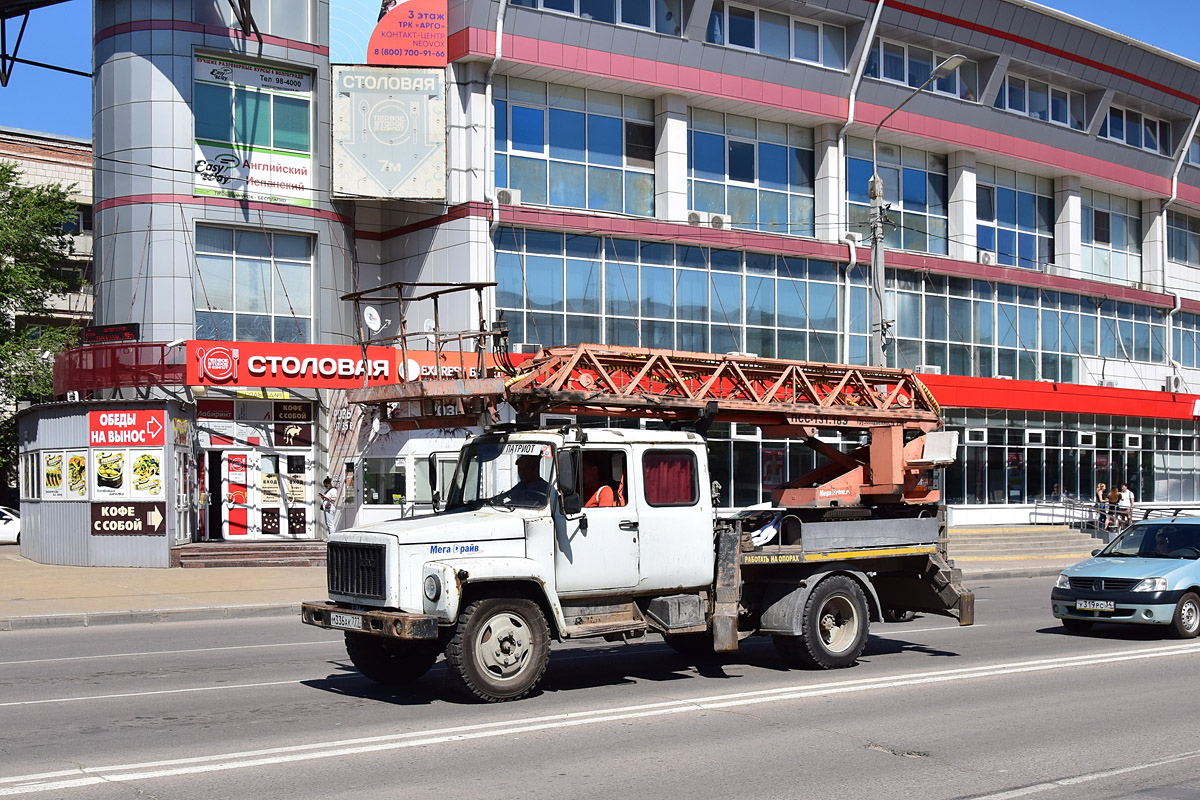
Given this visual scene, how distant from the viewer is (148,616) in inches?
708

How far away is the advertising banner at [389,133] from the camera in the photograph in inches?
1145

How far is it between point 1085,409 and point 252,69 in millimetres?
28215

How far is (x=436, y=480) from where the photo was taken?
11.5 metres

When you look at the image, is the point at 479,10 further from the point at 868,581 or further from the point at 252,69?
the point at 868,581

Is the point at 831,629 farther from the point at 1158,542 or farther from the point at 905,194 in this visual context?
the point at 905,194

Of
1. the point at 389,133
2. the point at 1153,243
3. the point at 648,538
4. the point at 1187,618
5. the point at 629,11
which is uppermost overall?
the point at 629,11

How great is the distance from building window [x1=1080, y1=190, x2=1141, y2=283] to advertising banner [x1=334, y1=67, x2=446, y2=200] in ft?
82.7

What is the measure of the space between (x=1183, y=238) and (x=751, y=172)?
23.3 meters

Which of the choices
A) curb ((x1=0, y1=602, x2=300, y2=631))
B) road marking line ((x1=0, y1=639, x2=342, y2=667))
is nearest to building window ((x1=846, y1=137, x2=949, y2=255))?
curb ((x1=0, y1=602, x2=300, y2=631))

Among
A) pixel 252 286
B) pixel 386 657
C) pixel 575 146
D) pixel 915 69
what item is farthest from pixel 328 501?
pixel 915 69

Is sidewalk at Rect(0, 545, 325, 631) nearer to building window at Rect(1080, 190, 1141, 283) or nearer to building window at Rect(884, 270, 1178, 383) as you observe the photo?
building window at Rect(884, 270, 1178, 383)

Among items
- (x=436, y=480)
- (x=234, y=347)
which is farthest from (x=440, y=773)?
(x=234, y=347)

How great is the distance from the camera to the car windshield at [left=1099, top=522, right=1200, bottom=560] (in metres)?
15.6

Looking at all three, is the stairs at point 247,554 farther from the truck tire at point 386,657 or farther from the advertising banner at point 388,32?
the truck tire at point 386,657
